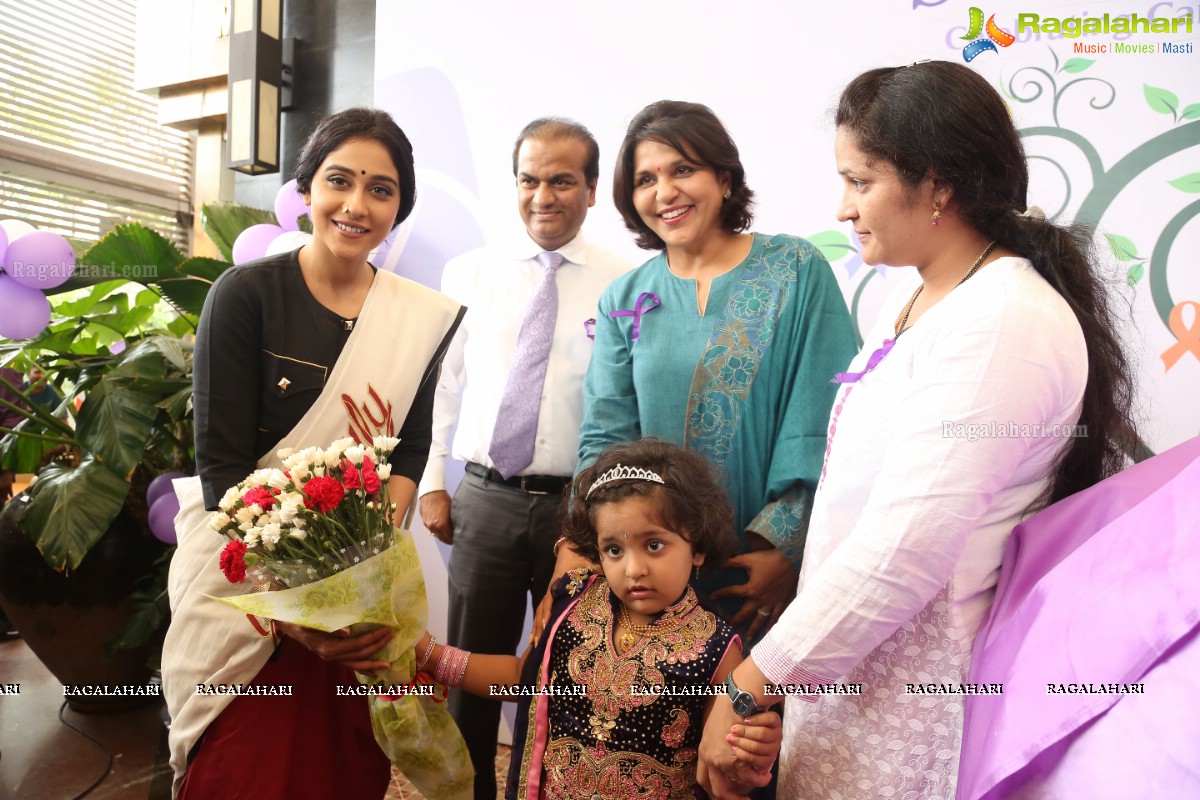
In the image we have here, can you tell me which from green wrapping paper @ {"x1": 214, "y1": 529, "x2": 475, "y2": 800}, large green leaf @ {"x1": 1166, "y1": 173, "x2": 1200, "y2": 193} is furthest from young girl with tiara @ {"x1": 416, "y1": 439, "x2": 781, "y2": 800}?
large green leaf @ {"x1": 1166, "y1": 173, "x2": 1200, "y2": 193}

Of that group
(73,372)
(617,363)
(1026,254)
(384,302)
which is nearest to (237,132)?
(73,372)

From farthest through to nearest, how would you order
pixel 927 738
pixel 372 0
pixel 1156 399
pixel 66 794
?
pixel 372 0 → pixel 66 794 → pixel 1156 399 → pixel 927 738

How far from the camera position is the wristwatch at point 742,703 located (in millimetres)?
1200

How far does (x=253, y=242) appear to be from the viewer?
3.25 m

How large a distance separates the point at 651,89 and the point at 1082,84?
133cm

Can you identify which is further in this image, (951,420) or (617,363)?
(617,363)

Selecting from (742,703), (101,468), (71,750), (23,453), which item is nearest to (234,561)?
(742,703)

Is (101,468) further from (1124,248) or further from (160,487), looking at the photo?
(1124,248)

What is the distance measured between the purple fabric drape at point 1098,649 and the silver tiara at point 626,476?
61cm

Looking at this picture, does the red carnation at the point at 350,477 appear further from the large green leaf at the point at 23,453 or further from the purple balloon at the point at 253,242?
the large green leaf at the point at 23,453

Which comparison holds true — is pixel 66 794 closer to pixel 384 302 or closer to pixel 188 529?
pixel 188 529

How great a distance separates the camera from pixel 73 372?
331 cm

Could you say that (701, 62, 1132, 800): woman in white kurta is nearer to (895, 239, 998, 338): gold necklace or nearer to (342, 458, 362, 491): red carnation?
(895, 239, 998, 338): gold necklace

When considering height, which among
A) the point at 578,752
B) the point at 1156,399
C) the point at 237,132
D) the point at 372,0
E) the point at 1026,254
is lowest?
the point at 578,752
